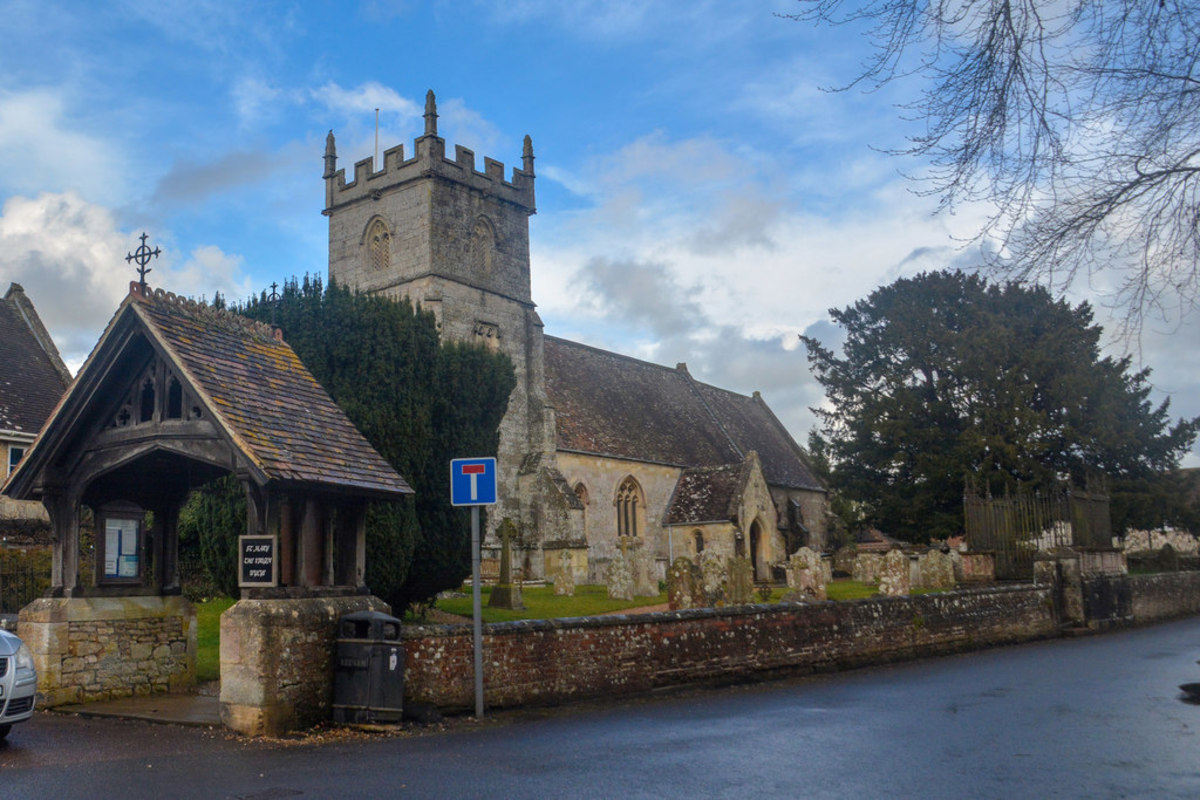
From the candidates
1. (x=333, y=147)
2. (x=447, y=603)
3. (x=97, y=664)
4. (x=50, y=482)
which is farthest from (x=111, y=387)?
(x=333, y=147)

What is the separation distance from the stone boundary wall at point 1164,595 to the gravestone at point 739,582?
9.20 meters

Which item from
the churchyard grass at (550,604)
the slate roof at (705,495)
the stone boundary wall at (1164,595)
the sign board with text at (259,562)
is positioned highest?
the slate roof at (705,495)

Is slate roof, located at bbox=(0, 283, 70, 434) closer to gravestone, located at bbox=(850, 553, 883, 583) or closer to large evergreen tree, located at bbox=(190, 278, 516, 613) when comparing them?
large evergreen tree, located at bbox=(190, 278, 516, 613)

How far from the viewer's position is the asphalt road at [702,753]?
663 cm

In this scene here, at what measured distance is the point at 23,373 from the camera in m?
25.1

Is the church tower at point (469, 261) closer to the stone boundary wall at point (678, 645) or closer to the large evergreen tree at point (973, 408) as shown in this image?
the large evergreen tree at point (973, 408)

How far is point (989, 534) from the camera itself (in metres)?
23.6

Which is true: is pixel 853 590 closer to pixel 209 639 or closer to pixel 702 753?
pixel 209 639

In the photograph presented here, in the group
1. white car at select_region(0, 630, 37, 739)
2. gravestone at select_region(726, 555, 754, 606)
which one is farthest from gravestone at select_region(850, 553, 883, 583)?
white car at select_region(0, 630, 37, 739)

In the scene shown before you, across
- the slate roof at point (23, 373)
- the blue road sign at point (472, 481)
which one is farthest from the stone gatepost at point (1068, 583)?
the slate roof at point (23, 373)

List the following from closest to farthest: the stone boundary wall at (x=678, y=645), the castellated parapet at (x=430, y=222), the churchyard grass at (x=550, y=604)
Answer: the stone boundary wall at (x=678, y=645) < the churchyard grass at (x=550, y=604) < the castellated parapet at (x=430, y=222)

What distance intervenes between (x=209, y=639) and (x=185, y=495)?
529cm

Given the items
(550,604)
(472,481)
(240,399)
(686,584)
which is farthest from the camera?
(550,604)

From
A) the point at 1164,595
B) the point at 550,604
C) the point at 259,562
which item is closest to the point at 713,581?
the point at 550,604
